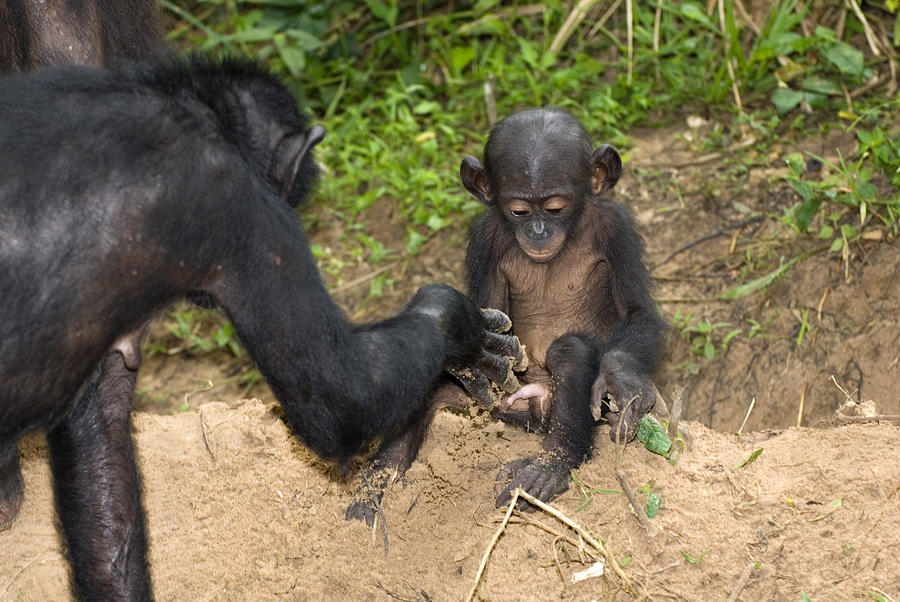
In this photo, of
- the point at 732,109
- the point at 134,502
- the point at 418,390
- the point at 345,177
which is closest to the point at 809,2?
the point at 732,109

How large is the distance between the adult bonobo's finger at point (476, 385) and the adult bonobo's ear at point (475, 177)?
1.18 meters

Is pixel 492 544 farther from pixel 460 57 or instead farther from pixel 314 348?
pixel 460 57

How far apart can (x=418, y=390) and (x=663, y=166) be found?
4369mm

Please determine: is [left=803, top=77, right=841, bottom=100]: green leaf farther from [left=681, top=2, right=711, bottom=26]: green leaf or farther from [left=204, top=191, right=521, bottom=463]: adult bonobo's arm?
[left=204, top=191, right=521, bottom=463]: adult bonobo's arm

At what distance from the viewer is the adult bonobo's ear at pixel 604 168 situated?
5.25 metres

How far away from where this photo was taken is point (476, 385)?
4.75 meters

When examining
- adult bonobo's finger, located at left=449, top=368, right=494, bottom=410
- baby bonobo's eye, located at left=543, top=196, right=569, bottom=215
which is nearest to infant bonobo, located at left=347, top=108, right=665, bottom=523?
baby bonobo's eye, located at left=543, top=196, right=569, bottom=215

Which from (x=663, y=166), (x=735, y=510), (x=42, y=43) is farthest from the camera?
(x=663, y=166)

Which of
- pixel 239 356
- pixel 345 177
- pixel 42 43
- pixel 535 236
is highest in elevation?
pixel 42 43

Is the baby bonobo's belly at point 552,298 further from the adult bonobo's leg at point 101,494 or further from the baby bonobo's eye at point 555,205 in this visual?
the adult bonobo's leg at point 101,494

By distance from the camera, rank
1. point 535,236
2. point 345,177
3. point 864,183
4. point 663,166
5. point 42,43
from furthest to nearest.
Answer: point 345,177, point 663,166, point 864,183, point 535,236, point 42,43

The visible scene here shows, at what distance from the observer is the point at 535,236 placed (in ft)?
17.0

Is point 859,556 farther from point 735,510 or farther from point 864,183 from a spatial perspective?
point 864,183

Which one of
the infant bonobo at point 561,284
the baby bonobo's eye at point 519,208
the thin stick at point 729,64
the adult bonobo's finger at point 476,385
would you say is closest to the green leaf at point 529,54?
the thin stick at point 729,64
